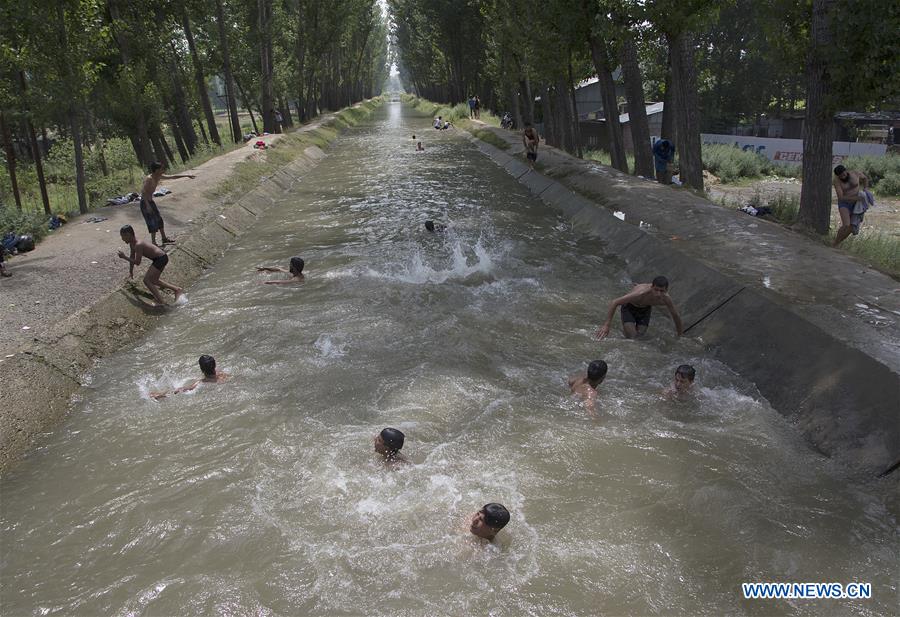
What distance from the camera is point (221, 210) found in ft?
53.7

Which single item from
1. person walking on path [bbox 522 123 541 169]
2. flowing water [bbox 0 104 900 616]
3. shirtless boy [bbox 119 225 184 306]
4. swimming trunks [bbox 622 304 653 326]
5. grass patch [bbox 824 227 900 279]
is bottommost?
flowing water [bbox 0 104 900 616]

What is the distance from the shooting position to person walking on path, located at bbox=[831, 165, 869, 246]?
1093 cm

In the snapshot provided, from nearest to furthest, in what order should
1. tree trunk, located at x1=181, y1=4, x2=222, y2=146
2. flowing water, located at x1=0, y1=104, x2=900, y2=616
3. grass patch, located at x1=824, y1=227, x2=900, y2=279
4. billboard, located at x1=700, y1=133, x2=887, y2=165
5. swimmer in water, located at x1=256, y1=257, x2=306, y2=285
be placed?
1. flowing water, located at x1=0, y1=104, x2=900, y2=616
2. grass patch, located at x1=824, y1=227, x2=900, y2=279
3. swimmer in water, located at x1=256, y1=257, x2=306, y2=285
4. billboard, located at x1=700, y1=133, x2=887, y2=165
5. tree trunk, located at x1=181, y1=4, x2=222, y2=146

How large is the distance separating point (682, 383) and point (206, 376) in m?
6.29

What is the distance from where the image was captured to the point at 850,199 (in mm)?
11016

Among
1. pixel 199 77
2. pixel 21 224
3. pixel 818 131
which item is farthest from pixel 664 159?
pixel 199 77

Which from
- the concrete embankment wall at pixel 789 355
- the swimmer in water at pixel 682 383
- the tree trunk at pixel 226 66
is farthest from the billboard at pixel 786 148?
the tree trunk at pixel 226 66

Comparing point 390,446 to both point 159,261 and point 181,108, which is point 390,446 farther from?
point 181,108

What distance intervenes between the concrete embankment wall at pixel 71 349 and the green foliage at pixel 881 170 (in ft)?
77.3

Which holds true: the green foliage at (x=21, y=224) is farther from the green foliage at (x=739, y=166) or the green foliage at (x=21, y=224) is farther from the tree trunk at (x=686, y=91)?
the green foliage at (x=739, y=166)

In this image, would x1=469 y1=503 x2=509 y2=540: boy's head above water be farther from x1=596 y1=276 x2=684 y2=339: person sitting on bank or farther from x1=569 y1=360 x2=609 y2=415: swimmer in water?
x1=596 y1=276 x2=684 y2=339: person sitting on bank

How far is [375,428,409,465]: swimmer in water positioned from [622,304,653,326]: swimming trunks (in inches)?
182

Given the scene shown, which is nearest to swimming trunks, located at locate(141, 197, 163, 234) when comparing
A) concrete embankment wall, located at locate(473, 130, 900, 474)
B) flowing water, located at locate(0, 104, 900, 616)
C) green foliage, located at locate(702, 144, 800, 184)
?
flowing water, located at locate(0, 104, 900, 616)

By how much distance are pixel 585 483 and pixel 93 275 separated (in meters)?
9.63
